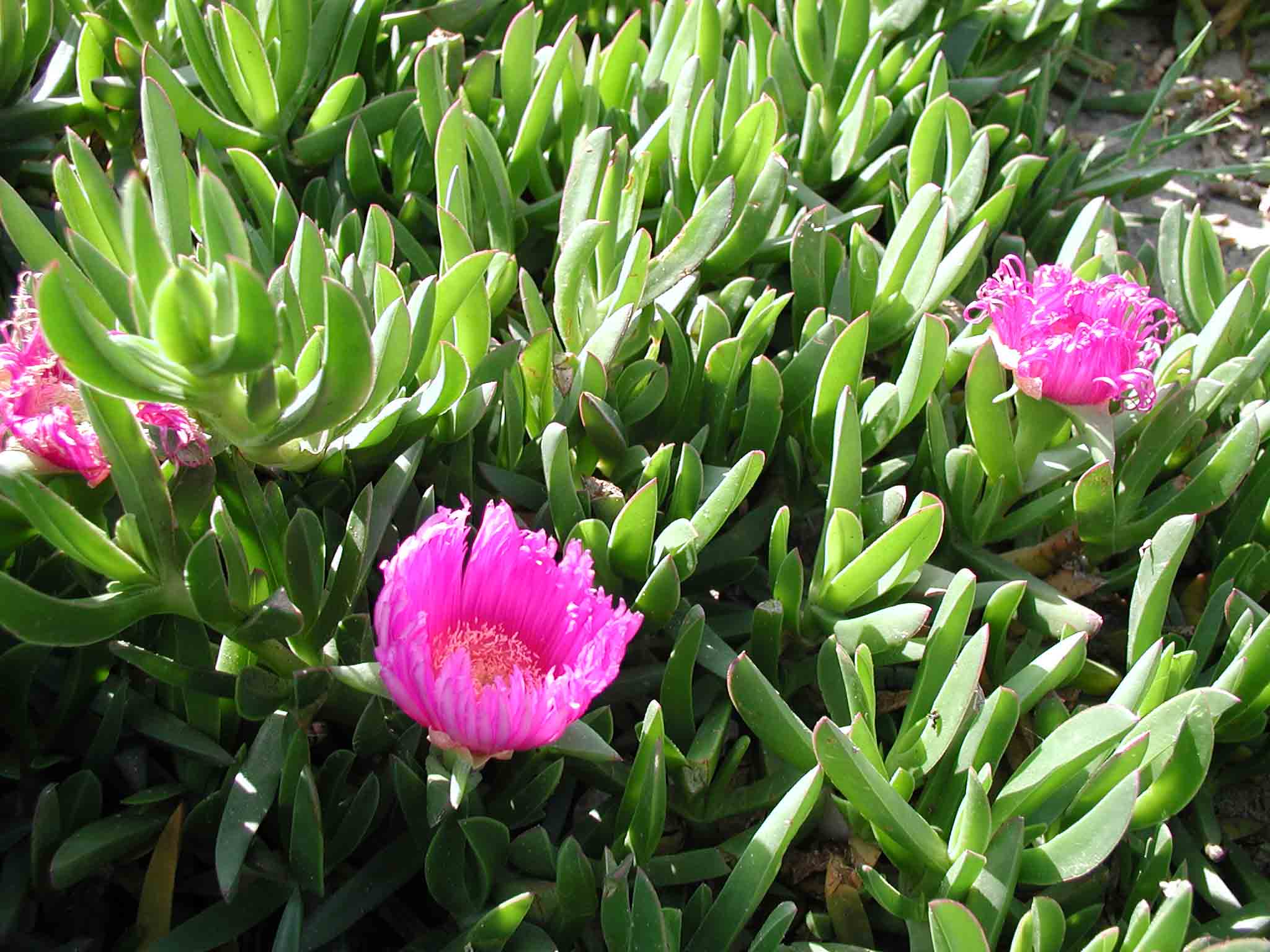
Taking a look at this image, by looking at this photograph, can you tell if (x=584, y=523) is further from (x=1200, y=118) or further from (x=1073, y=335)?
(x=1200, y=118)

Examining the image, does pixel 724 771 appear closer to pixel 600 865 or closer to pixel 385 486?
pixel 600 865

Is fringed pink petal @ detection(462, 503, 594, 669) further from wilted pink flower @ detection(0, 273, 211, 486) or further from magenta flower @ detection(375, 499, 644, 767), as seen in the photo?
wilted pink flower @ detection(0, 273, 211, 486)

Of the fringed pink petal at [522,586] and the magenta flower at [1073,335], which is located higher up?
the magenta flower at [1073,335]

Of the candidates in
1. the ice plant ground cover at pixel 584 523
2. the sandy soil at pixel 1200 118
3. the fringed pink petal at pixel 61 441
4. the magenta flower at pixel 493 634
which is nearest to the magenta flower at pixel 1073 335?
the ice plant ground cover at pixel 584 523

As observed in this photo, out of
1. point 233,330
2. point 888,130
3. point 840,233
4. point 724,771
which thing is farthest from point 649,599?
point 888,130

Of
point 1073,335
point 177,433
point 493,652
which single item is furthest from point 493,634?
point 1073,335

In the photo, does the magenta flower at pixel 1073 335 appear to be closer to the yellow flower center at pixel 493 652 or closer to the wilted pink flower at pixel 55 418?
the yellow flower center at pixel 493 652

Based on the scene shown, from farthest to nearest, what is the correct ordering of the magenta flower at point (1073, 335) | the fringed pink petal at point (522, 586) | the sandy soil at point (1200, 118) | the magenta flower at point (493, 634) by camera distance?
the sandy soil at point (1200, 118) → the magenta flower at point (1073, 335) → the fringed pink petal at point (522, 586) → the magenta flower at point (493, 634)
